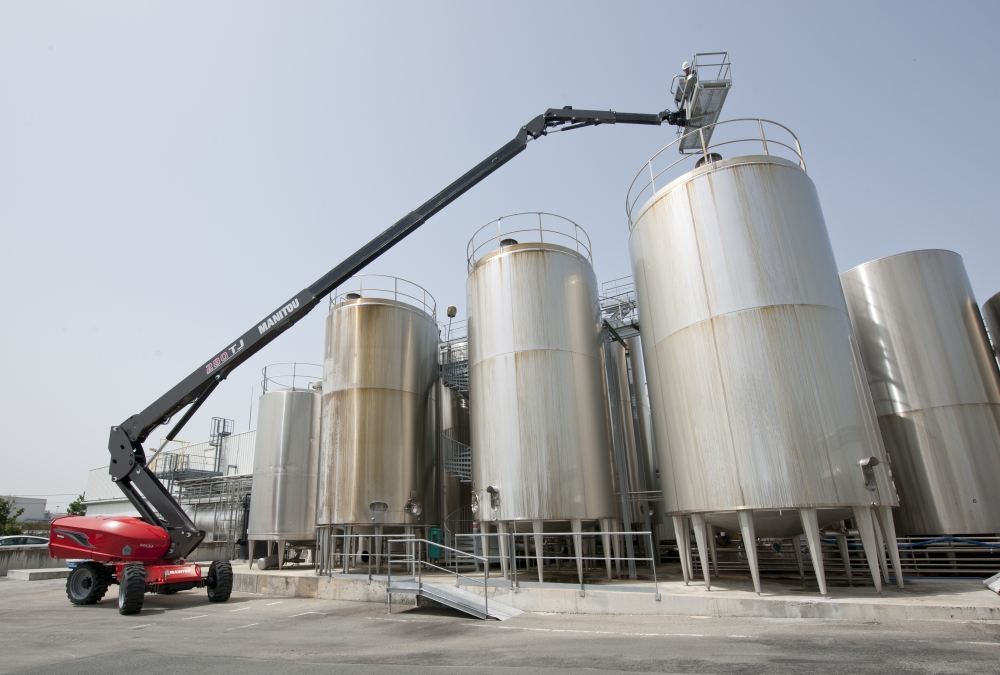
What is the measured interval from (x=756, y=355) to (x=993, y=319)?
33.5ft

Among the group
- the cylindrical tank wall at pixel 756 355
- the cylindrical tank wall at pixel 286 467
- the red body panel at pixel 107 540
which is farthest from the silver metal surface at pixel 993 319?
the red body panel at pixel 107 540

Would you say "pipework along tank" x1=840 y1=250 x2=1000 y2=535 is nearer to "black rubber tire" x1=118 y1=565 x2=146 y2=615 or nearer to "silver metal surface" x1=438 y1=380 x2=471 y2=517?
"silver metal surface" x1=438 y1=380 x2=471 y2=517

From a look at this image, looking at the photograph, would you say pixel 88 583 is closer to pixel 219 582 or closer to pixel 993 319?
pixel 219 582

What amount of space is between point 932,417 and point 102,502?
50.8m

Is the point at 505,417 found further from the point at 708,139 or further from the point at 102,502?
the point at 102,502

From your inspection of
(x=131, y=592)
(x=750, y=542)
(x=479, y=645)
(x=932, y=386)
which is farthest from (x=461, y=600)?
(x=932, y=386)

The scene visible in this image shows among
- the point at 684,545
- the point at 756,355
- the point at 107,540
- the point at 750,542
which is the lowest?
the point at 684,545

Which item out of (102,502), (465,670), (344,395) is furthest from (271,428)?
(102,502)

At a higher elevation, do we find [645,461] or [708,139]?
[708,139]

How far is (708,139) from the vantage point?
1414cm

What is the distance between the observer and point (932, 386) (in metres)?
15.3

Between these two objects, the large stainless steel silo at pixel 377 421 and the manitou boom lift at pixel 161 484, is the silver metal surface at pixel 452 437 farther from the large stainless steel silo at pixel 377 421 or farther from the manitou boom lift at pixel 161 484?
the manitou boom lift at pixel 161 484

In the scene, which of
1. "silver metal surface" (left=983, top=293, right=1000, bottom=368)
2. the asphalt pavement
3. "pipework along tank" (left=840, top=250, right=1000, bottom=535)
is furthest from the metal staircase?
"silver metal surface" (left=983, top=293, right=1000, bottom=368)

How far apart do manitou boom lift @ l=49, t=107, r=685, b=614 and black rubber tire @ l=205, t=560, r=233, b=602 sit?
0.08 ft
